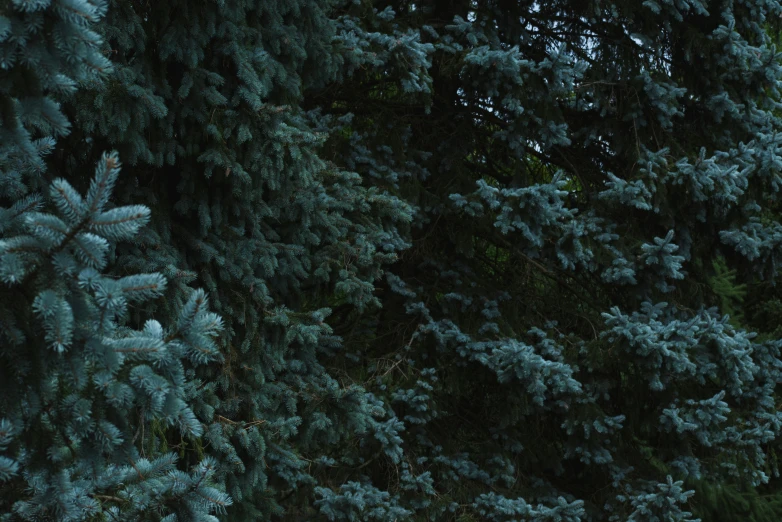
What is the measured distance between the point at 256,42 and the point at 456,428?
10.7 ft

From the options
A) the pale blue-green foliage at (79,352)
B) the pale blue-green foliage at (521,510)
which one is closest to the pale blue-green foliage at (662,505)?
the pale blue-green foliage at (521,510)

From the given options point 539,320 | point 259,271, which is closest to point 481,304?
point 539,320

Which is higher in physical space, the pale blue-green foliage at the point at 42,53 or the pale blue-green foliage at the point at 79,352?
the pale blue-green foliage at the point at 42,53

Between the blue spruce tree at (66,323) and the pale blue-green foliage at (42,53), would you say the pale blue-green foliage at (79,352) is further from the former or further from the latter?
the pale blue-green foliage at (42,53)

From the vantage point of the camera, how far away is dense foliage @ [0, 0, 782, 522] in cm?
392

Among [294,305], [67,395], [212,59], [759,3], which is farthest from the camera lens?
[759,3]

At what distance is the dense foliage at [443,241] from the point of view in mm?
3916

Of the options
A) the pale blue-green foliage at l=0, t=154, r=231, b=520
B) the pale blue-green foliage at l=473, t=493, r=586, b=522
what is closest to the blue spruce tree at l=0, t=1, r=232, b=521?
the pale blue-green foliage at l=0, t=154, r=231, b=520

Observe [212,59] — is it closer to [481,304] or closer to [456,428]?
[481,304]

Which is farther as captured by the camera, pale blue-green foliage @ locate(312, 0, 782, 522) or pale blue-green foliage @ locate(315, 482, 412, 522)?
pale blue-green foliage @ locate(312, 0, 782, 522)

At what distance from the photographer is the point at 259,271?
4445 mm

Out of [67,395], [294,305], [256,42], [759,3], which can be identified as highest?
[759,3]

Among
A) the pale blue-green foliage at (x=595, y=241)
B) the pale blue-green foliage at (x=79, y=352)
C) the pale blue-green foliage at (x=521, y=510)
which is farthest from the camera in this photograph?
the pale blue-green foliage at (x=595, y=241)

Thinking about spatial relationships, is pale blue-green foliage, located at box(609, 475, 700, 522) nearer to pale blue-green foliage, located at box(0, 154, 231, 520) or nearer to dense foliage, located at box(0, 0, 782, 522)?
dense foliage, located at box(0, 0, 782, 522)
